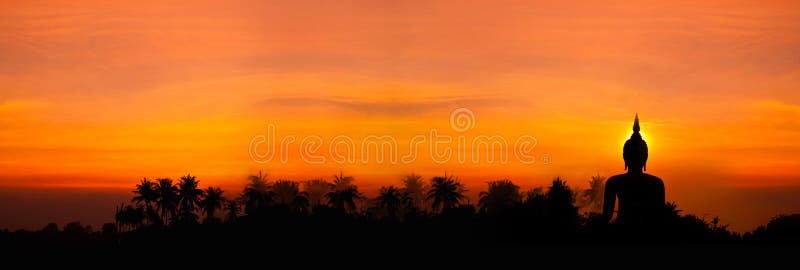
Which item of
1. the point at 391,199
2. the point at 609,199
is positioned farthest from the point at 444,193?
the point at 609,199

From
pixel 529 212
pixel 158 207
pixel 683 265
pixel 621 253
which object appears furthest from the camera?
pixel 158 207

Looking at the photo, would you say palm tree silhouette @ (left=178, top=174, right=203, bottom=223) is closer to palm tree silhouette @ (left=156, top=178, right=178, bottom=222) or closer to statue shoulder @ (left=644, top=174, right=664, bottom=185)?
palm tree silhouette @ (left=156, top=178, right=178, bottom=222)

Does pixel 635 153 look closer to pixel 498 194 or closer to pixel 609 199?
pixel 609 199

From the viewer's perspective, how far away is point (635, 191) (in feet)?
123

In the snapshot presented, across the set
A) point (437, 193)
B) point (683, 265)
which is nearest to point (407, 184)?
point (437, 193)

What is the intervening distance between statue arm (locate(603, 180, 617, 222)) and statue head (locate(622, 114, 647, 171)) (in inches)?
42.4

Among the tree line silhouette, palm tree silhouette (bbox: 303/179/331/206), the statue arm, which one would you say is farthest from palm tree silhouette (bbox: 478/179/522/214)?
the statue arm

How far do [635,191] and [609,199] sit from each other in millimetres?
1147

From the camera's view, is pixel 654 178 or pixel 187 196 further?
pixel 187 196

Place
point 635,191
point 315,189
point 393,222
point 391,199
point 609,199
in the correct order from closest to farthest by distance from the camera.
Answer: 1. point 635,191
2. point 609,199
3. point 393,222
4. point 391,199
5. point 315,189

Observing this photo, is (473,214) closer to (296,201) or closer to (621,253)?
(296,201)

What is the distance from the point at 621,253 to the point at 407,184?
12589 cm

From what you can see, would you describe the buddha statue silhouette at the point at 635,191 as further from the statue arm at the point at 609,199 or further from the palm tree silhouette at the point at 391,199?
the palm tree silhouette at the point at 391,199

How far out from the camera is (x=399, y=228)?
82.5m
